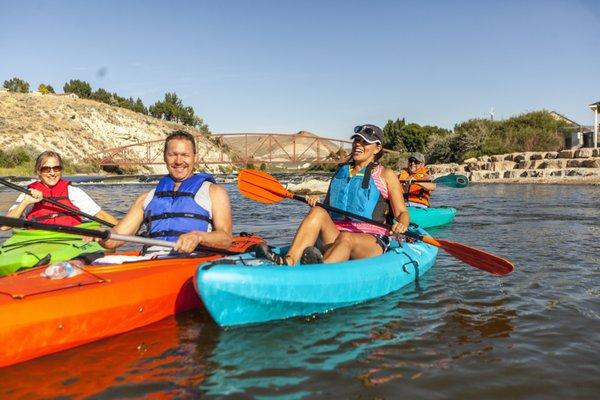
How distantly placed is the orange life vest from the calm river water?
13.4 feet

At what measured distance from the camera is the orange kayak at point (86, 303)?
2.84 m

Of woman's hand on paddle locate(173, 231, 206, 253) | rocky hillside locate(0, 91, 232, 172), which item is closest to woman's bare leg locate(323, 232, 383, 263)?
woman's hand on paddle locate(173, 231, 206, 253)

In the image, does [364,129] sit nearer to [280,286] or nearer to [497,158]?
[280,286]

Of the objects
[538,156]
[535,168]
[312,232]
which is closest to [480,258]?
[312,232]

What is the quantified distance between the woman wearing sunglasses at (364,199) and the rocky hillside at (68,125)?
48.8 meters

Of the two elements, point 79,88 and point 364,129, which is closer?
point 364,129

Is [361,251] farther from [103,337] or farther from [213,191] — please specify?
[103,337]

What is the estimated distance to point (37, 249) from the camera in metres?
4.34

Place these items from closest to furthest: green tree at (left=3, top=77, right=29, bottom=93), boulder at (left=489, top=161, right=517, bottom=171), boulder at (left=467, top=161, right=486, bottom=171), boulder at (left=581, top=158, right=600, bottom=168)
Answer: boulder at (left=581, top=158, right=600, bottom=168) < boulder at (left=489, top=161, right=517, bottom=171) < boulder at (left=467, top=161, right=486, bottom=171) < green tree at (left=3, top=77, right=29, bottom=93)

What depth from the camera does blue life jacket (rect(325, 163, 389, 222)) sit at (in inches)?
184

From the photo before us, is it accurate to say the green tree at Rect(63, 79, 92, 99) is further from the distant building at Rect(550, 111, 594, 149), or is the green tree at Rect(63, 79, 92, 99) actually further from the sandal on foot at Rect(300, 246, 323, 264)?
the sandal on foot at Rect(300, 246, 323, 264)

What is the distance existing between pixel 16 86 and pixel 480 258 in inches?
3052

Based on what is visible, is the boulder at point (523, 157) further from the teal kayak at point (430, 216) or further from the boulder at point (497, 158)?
the teal kayak at point (430, 216)

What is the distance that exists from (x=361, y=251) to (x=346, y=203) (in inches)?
23.6
